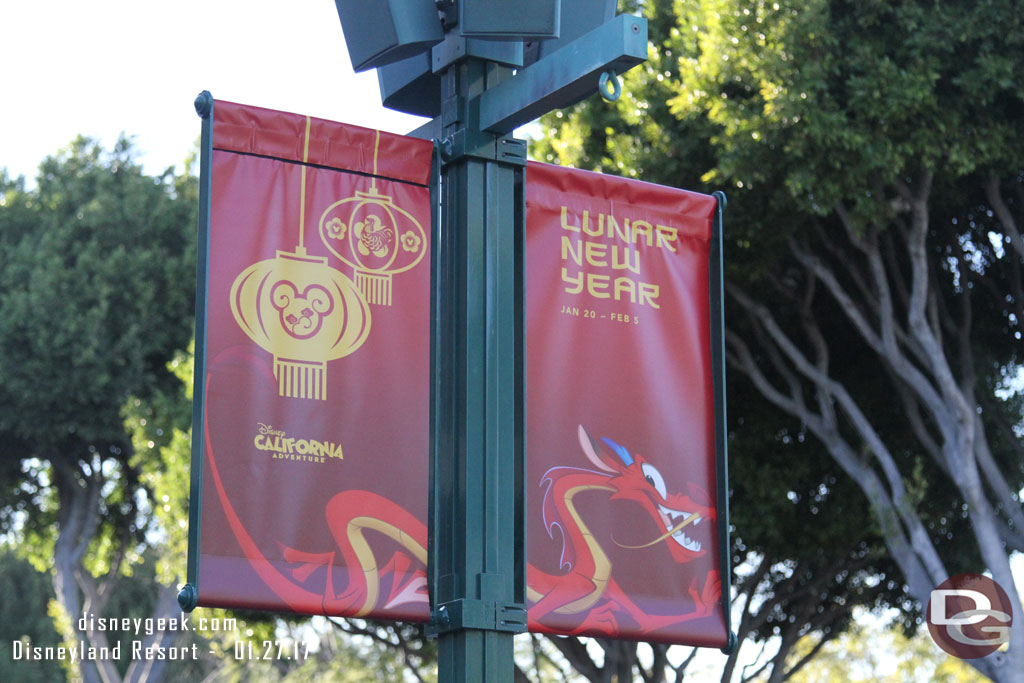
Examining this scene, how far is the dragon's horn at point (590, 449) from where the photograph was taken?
205 inches

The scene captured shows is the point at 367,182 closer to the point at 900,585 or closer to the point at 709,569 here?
the point at 709,569

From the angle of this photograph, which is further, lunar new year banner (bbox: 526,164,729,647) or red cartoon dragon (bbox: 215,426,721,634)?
lunar new year banner (bbox: 526,164,729,647)

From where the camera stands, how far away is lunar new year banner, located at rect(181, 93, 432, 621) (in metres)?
4.55

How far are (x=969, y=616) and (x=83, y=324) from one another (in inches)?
669

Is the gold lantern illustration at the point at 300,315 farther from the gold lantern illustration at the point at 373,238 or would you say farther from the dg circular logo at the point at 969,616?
the dg circular logo at the point at 969,616

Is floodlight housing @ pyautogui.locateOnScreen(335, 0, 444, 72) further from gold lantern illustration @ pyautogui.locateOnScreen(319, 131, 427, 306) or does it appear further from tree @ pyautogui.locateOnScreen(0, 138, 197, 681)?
tree @ pyautogui.locateOnScreen(0, 138, 197, 681)

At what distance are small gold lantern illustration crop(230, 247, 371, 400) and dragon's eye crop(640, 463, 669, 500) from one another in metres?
1.25

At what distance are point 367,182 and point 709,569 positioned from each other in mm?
2022

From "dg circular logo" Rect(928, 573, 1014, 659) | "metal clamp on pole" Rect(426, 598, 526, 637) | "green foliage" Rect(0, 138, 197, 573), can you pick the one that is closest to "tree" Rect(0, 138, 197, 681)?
"green foliage" Rect(0, 138, 197, 573)

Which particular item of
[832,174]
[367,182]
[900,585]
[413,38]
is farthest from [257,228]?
[900,585]

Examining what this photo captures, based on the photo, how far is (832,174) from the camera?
13.5m

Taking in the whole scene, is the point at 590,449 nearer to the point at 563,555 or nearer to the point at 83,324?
the point at 563,555

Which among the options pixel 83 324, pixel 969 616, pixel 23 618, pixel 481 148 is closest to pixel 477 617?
pixel 481 148

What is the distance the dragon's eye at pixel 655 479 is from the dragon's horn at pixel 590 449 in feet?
0.54
